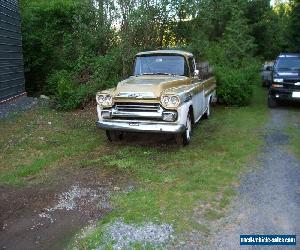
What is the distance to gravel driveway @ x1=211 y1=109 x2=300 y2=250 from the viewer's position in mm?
4895

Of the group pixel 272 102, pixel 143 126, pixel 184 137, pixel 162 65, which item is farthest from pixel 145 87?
pixel 272 102

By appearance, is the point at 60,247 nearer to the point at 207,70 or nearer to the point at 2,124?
the point at 2,124

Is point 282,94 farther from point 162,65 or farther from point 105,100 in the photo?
point 105,100

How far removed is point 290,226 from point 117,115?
4312mm

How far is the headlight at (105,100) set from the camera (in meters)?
8.37

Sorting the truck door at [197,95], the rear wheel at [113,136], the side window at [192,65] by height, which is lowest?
the rear wheel at [113,136]

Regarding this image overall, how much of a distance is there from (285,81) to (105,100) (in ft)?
23.5

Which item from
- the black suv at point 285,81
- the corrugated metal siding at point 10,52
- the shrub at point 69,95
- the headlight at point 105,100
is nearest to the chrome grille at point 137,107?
the headlight at point 105,100

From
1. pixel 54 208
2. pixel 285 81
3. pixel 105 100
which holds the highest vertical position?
pixel 105 100

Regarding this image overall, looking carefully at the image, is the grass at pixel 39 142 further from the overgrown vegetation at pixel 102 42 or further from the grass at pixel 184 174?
the overgrown vegetation at pixel 102 42

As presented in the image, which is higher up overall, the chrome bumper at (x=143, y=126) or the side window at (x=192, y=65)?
the side window at (x=192, y=65)

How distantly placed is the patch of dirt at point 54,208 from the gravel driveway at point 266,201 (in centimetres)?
166

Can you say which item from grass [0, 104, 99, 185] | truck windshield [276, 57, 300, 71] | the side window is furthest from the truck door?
truck windshield [276, 57, 300, 71]

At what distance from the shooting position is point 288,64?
14305mm
